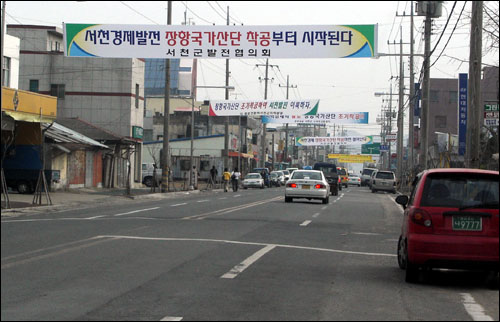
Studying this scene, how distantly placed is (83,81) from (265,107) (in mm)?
13776

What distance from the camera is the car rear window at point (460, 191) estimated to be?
9.91 m

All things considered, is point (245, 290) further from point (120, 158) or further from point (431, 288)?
point (120, 158)

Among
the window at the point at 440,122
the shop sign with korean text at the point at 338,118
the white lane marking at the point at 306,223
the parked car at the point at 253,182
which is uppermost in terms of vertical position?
the window at the point at 440,122

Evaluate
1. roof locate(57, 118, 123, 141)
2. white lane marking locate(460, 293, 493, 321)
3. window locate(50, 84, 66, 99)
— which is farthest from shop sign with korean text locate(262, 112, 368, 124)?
white lane marking locate(460, 293, 493, 321)

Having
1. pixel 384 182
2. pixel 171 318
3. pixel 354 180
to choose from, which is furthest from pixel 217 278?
pixel 354 180

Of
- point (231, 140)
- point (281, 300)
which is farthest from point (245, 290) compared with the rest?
point (231, 140)

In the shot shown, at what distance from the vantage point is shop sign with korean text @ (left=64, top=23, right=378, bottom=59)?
24.6 meters

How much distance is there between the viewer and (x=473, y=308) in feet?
28.2

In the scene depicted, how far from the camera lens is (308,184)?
109 feet

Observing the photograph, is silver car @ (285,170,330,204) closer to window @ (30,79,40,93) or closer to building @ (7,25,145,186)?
building @ (7,25,145,186)

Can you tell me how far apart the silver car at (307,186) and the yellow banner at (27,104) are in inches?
463

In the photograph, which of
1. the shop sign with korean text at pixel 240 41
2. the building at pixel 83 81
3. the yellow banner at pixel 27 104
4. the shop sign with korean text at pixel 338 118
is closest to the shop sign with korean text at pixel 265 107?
the shop sign with korean text at pixel 338 118

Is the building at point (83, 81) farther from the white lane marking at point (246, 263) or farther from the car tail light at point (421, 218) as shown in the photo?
the car tail light at point (421, 218)

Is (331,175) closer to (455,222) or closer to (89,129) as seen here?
(89,129)
